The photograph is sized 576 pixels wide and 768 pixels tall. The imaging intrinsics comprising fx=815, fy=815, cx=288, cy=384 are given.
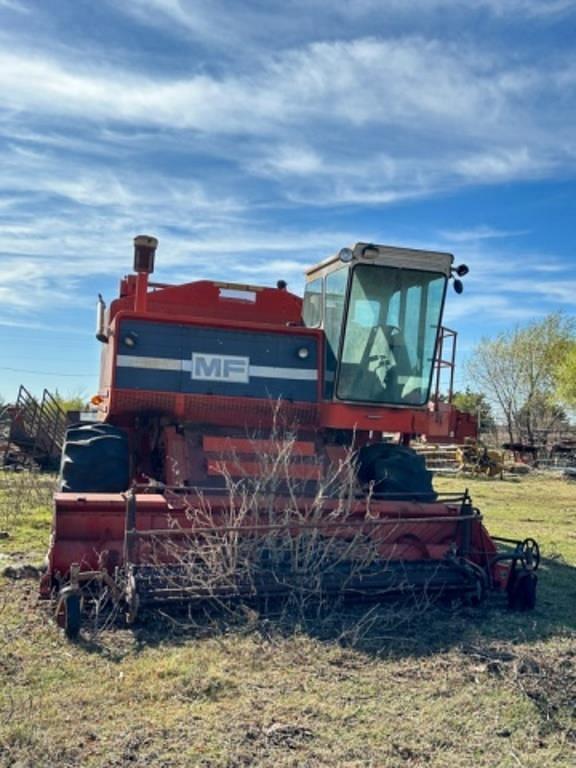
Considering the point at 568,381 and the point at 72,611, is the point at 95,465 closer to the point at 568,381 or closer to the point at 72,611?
the point at 72,611

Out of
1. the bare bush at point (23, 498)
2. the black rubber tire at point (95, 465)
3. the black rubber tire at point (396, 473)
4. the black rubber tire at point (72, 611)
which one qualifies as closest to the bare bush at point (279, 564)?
the black rubber tire at point (72, 611)

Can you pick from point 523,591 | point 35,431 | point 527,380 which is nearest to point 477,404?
point 527,380

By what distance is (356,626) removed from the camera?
17.6 ft

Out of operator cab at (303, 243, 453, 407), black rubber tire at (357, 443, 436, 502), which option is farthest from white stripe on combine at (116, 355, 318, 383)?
black rubber tire at (357, 443, 436, 502)

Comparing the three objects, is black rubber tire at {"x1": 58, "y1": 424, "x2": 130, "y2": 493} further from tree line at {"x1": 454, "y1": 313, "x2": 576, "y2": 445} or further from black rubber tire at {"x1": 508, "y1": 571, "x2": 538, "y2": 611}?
tree line at {"x1": 454, "y1": 313, "x2": 576, "y2": 445}

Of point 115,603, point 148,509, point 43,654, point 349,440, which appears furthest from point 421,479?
point 43,654

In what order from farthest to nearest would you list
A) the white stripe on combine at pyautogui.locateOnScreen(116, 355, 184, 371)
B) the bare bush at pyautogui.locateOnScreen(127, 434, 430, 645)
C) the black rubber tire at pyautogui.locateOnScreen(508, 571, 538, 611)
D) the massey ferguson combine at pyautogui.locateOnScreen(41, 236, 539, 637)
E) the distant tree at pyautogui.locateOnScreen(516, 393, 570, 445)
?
the distant tree at pyautogui.locateOnScreen(516, 393, 570, 445), the white stripe on combine at pyautogui.locateOnScreen(116, 355, 184, 371), the black rubber tire at pyautogui.locateOnScreen(508, 571, 538, 611), the massey ferguson combine at pyautogui.locateOnScreen(41, 236, 539, 637), the bare bush at pyautogui.locateOnScreen(127, 434, 430, 645)

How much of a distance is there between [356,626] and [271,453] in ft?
6.94

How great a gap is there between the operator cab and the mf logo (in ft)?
2.85

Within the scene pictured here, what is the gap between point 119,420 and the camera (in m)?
8.08

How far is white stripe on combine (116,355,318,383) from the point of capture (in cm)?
745

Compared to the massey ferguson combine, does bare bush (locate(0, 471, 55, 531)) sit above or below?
below

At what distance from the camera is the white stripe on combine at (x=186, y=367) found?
745 cm

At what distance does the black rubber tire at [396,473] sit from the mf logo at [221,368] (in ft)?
4.65
